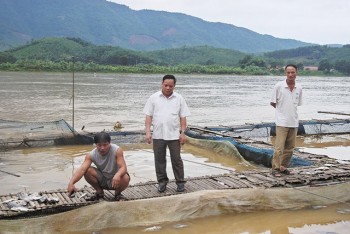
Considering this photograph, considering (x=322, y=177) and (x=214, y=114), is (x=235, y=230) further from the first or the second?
(x=214, y=114)

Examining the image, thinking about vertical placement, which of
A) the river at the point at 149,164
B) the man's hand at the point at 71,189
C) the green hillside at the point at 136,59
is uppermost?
the green hillside at the point at 136,59

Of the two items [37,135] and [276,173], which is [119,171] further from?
[37,135]

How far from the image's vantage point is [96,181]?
4.84m

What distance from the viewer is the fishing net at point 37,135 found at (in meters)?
9.80

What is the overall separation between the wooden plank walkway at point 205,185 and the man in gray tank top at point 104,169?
218mm

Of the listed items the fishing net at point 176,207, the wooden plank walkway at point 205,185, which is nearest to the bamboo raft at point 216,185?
the wooden plank walkway at point 205,185

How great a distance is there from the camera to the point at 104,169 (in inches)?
191

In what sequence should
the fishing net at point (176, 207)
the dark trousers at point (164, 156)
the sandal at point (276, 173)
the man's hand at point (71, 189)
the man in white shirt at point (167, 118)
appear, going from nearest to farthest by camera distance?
1. the fishing net at point (176, 207)
2. the man's hand at point (71, 189)
3. the man in white shirt at point (167, 118)
4. the dark trousers at point (164, 156)
5. the sandal at point (276, 173)

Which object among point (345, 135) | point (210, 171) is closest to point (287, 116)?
point (210, 171)

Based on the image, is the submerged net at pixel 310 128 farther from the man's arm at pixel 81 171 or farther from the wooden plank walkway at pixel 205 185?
the man's arm at pixel 81 171

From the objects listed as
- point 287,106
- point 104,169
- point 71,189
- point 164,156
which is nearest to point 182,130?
point 164,156

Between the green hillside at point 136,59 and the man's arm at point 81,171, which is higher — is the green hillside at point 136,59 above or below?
above

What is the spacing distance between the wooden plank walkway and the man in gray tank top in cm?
22

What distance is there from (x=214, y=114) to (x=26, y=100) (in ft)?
32.6
